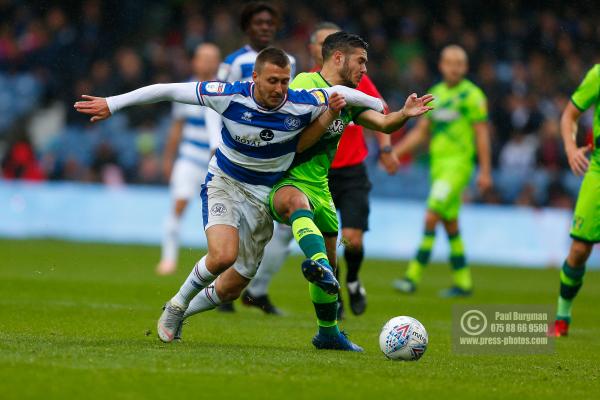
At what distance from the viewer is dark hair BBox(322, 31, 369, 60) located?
753 centimetres

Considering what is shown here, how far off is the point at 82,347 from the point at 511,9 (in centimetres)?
1820

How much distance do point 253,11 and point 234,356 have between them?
177 inches

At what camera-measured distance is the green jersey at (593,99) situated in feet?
29.1

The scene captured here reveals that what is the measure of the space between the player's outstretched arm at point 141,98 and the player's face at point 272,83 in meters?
0.44

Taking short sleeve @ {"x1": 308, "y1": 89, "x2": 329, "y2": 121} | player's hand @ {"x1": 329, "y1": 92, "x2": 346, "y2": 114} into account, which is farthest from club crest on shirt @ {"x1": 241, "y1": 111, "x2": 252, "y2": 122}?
player's hand @ {"x1": 329, "y1": 92, "x2": 346, "y2": 114}

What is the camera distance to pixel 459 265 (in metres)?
12.8

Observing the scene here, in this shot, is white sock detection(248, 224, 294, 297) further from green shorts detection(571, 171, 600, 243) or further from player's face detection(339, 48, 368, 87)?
player's face detection(339, 48, 368, 87)

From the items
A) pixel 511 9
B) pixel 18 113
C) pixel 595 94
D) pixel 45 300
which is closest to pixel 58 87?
pixel 18 113

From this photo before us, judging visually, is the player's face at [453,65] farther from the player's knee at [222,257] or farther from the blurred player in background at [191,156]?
the player's knee at [222,257]

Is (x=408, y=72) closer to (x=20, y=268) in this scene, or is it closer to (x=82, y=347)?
(x=20, y=268)

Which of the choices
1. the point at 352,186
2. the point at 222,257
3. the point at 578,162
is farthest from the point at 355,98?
the point at 352,186

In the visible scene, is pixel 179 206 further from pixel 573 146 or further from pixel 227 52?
pixel 227 52

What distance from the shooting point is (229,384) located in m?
5.41

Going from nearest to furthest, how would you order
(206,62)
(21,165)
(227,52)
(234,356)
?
1. (234,356)
2. (206,62)
3. (21,165)
4. (227,52)
